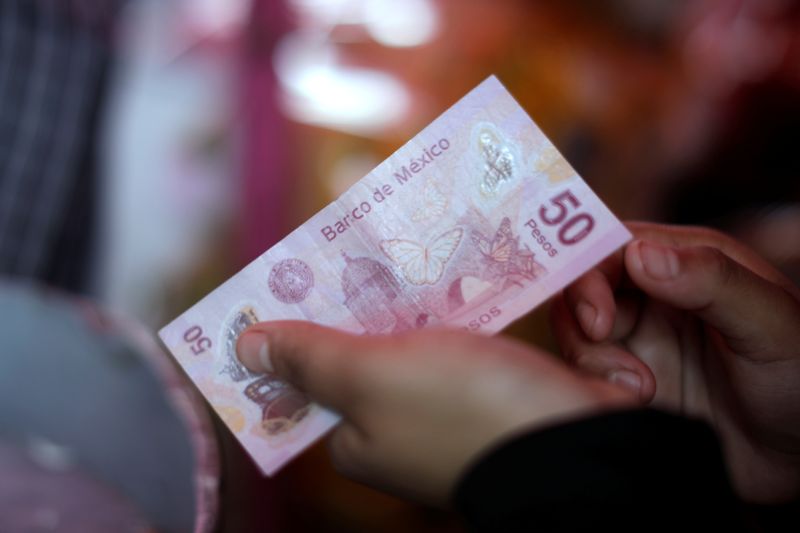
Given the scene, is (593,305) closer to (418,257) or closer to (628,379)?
(628,379)

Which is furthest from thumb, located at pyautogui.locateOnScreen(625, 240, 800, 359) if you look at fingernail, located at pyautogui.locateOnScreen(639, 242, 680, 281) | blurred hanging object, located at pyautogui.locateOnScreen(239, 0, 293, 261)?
blurred hanging object, located at pyautogui.locateOnScreen(239, 0, 293, 261)

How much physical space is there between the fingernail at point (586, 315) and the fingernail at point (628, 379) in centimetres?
6

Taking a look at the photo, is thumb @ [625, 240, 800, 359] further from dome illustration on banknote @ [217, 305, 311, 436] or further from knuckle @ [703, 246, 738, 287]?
dome illustration on banknote @ [217, 305, 311, 436]

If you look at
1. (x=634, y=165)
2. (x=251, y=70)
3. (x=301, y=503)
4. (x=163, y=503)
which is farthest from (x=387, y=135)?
(x=163, y=503)

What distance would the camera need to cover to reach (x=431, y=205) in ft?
2.42

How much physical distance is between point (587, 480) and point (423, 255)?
1.06 ft

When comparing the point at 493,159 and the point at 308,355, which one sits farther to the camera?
the point at 493,159

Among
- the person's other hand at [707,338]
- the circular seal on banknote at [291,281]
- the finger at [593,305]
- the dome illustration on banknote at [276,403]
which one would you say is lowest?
the person's other hand at [707,338]

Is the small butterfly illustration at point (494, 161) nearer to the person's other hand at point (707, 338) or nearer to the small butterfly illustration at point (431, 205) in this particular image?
the small butterfly illustration at point (431, 205)

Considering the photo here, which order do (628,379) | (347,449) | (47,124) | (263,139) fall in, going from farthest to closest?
1. (263,139)
2. (47,124)
3. (628,379)
4. (347,449)

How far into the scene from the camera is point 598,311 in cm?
71

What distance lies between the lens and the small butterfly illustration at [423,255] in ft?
2.43

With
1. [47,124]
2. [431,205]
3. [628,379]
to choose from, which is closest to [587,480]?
[628,379]

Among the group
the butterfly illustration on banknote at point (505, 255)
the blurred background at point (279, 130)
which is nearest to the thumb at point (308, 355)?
the butterfly illustration on banknote at point (505, 255)
